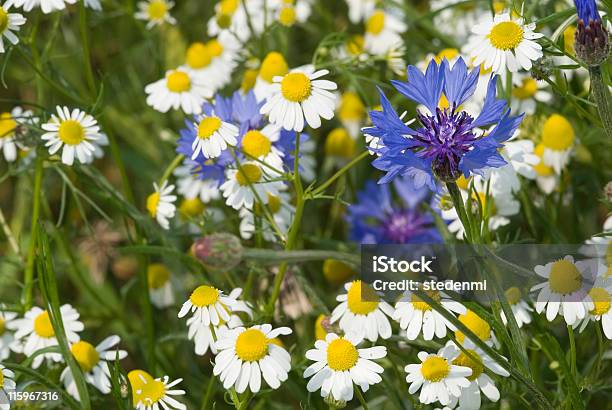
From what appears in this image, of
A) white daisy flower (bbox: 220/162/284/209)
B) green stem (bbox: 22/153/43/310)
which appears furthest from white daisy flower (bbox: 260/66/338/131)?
green stem (bbox: 22/153/43/310)

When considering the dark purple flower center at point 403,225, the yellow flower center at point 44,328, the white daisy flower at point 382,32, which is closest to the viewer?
the yellow flower center at point 44,328

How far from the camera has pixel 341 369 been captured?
1068 mm

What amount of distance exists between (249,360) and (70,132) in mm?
488

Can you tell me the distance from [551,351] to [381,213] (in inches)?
25.2

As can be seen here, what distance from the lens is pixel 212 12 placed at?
7.65 ft

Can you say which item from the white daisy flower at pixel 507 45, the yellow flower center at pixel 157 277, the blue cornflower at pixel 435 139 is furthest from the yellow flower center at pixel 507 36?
the yellow flower center at pixel 157 277

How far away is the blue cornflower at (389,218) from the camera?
1722mm

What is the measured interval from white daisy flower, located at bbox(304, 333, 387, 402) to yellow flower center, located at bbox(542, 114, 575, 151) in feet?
1.87

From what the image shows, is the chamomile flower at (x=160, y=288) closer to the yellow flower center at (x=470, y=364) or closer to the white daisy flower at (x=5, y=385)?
the white daisy flower at (x=5, y=385)

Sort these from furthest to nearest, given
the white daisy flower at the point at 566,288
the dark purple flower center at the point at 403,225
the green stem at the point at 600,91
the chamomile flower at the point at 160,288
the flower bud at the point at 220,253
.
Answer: the dark purple flower center at the point at 403,225, the chamomile flower at the point at 160,288, the white daisy flower at the point at 566,288, the green stem at the point at 600,91, the flower bud at the point at 220,253

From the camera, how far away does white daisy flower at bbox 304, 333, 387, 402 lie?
41.5 inches

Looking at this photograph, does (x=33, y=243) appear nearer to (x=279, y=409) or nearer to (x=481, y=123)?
(x=279, y=409)

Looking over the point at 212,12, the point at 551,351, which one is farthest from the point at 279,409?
the point at 212,12

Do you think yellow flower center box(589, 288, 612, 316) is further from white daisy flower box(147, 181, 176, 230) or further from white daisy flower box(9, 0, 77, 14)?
white daisy flower box(9, 0, 77, 14)
